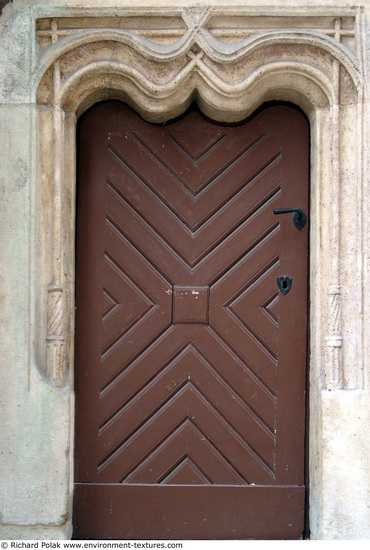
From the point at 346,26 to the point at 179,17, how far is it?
89 centimetres

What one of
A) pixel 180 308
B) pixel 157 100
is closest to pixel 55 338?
pixel 180 308

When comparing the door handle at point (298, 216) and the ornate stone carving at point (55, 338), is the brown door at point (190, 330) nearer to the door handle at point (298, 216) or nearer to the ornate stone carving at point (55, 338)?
the door handle at point (298, 216)

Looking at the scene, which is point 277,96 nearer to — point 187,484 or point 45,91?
point 45,91

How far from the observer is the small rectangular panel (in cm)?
393

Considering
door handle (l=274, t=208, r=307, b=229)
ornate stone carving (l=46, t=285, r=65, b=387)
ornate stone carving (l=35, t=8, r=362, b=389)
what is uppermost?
ornate stone carving (l=35, t=8, r=362, b=389)

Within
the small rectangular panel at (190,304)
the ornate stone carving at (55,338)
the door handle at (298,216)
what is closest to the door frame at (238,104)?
the ornate stone carving at (55,338)

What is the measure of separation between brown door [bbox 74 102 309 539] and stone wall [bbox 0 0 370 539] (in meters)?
0.20

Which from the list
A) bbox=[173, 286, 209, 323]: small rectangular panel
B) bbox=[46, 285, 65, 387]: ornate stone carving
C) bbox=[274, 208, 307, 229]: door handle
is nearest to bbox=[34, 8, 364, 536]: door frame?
bbox=[46, 285, 65, 387]: ornate stone carving

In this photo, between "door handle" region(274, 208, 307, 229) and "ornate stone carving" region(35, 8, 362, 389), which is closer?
"ornate stone carving" region(35, 8, 362, 389)

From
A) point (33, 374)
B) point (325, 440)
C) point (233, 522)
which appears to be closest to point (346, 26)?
point (325, 440)

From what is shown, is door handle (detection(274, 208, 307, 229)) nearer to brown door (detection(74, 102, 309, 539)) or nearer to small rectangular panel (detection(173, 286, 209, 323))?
brown door (detection(74, 102, 309, 539))

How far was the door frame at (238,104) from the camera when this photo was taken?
365 cm

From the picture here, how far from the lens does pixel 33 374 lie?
362cm

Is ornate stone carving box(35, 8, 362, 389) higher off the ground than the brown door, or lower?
higher
